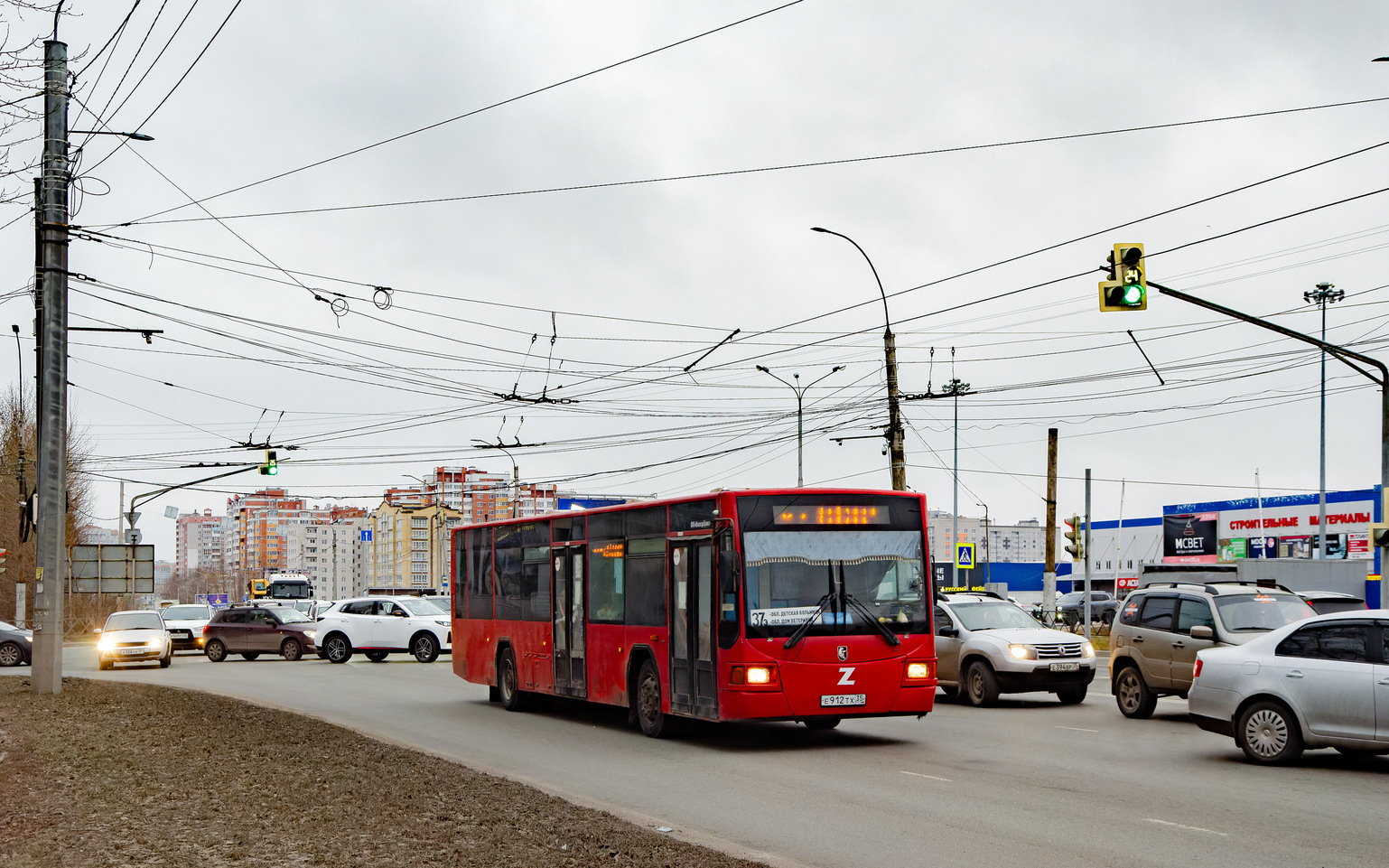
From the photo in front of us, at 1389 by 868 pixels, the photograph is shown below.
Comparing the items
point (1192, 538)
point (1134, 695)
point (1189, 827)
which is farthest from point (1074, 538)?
point (1192, 538)

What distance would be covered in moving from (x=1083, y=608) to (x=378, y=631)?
97.1ft

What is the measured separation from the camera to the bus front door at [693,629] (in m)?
14.8

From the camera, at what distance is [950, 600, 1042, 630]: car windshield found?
2086 centimetres

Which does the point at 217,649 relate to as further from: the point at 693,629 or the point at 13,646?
the point at 693,629

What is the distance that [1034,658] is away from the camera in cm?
1984

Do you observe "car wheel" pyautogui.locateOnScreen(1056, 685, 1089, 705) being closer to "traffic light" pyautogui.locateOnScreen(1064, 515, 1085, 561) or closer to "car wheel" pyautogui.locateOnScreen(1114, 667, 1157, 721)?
"car wheel" pyautogui.locateOnScreen(1114, 667, 1157, 721)

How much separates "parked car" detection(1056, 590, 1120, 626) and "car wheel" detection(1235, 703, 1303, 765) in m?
36.7

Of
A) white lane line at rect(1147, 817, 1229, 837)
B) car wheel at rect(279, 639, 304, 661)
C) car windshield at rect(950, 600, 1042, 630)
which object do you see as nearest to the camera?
white lane line at rect(1147, 817, 1229, 837)

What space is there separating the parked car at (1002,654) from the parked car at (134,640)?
21.2 meters

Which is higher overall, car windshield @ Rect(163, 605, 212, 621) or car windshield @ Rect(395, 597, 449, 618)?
car windshield @ Rect(395, 597, 449, 618)

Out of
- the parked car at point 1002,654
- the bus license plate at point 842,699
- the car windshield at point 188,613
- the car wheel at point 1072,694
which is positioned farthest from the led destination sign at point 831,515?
the car windshield at point 188,613

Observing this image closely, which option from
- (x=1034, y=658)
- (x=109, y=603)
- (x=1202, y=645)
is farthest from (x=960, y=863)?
(x=109, y=603)

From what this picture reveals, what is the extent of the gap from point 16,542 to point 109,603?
18.2 feet

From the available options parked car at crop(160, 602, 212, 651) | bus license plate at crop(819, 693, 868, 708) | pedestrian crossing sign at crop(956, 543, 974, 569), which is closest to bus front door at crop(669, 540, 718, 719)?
bus license plate at crop(819, 693, 868, 708)
